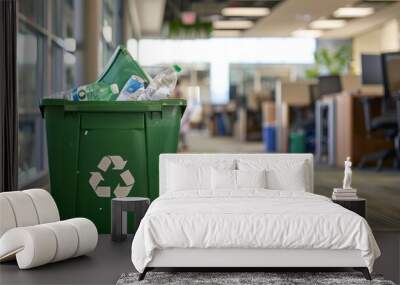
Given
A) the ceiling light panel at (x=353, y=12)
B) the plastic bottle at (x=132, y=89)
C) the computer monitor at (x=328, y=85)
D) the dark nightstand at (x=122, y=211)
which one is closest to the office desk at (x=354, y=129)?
the computer monitor at (x=328, y=85)

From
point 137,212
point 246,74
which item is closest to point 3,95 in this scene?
point 137,212

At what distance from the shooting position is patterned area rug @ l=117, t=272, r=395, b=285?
104 inches

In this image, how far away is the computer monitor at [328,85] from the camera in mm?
10250

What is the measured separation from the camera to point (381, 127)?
7809 millimetres

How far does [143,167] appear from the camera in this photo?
156 inches

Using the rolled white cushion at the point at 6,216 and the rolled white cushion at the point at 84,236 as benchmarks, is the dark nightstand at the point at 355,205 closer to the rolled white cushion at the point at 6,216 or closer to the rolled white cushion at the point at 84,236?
the rolled white cushion at the point at 84,236

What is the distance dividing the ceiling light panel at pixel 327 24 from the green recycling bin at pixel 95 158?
48.0ft

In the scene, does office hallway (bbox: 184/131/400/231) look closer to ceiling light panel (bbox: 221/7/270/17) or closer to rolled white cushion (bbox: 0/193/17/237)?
rolled white cushion (bbox: 0/193/17/237)

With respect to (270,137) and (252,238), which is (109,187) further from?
(270,137)

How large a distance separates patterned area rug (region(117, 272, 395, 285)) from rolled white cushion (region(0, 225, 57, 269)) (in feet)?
1.17

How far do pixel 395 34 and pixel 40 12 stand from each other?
1239 centimetres

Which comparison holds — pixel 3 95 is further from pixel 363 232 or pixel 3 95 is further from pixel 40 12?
pixel 40 12

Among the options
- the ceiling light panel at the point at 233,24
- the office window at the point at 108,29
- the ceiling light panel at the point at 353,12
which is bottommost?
the office window at the point at 108,29

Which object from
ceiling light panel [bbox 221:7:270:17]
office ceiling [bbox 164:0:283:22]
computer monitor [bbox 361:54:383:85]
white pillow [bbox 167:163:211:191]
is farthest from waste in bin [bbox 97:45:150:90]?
ceiling light panel [bbox 221:7:270:17]
